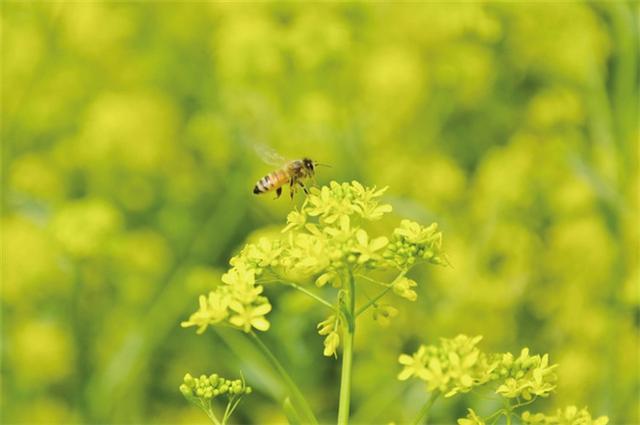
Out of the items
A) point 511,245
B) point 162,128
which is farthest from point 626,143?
point 162,128

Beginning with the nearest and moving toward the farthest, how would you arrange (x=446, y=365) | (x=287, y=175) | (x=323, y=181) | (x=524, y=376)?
(x=446, y=365), (x=524, y=376), (x=287, y=175), (x=323, y=181)

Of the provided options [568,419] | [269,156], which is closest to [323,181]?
[269,156]

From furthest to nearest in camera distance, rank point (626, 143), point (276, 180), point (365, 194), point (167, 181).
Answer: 1. point (167, 181)
2. point (626, 143)
3. point (276, 180)
4. point (365, 194)

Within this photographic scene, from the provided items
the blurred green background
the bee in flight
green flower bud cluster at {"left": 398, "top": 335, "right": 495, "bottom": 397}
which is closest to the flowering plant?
green flower bud cluster at {"left": 398, "top": 335, "right": 495, "bottom": 397}

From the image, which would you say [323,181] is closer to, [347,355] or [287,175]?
[287,175]

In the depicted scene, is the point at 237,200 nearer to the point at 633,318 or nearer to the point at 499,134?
the point at 499,134

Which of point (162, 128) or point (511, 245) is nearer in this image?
point (511, 245)

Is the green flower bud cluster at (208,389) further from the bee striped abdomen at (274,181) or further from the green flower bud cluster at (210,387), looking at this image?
the bee striped abdomen at (274,181)
